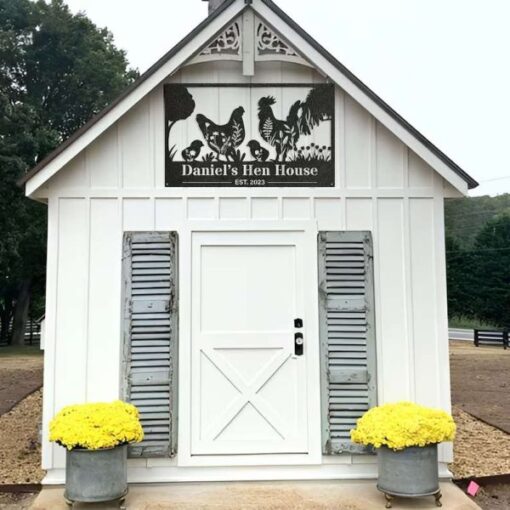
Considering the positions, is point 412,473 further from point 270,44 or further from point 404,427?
point 270,44

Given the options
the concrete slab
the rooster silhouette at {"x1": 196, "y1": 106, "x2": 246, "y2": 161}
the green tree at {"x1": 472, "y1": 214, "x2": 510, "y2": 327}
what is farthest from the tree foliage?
the rooster silhouette at {"x1": 196, "y1": 106, "x2": 246, "y2": 161}

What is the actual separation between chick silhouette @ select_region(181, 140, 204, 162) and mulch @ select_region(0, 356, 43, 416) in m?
5.65

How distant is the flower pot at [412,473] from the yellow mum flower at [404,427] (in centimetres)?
10

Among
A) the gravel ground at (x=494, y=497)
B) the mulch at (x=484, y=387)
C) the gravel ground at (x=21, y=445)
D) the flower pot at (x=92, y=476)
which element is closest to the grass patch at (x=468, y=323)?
the mulch at (x=484, y=387)

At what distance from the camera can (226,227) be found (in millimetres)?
5086

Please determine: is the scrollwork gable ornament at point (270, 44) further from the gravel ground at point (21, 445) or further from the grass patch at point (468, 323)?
the grass patch at point (468, 323)

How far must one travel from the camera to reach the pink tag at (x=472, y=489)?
4996 millimetres

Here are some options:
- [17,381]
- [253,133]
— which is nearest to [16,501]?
[253,133]

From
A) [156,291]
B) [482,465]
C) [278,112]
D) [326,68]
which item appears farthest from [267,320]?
[482,465]

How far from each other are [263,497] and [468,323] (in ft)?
139

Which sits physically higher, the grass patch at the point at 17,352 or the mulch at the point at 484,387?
the mulch at the point at 484,387

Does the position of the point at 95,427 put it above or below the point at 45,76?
below

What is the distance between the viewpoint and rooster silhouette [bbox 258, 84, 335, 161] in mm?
5168

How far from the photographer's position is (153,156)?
5086 mm
